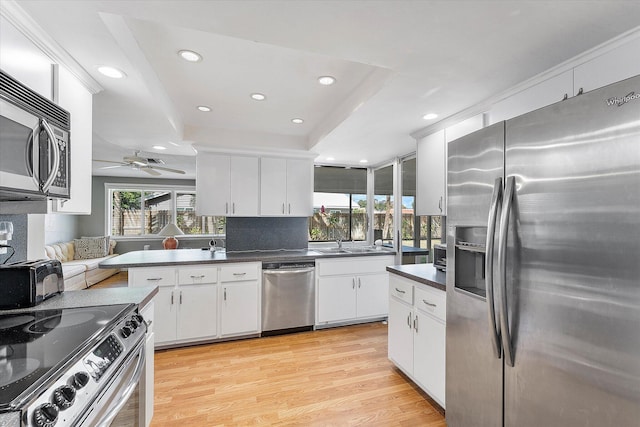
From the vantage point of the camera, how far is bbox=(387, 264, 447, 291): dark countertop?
6.57ft

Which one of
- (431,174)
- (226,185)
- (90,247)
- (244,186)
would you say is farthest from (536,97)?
(90,247)

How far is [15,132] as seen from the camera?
110 centimetres

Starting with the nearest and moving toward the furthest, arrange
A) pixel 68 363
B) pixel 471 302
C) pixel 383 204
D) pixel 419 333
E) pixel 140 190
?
pixel 68 363
pixel 471 302
pixel 419 333
pixel 383 204
pixel 140 190

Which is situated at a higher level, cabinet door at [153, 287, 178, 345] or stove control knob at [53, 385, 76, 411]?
stove control knob at [53, 385, 76, 411]

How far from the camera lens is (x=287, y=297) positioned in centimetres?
341

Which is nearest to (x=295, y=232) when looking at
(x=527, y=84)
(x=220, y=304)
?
(x=220, y=304)

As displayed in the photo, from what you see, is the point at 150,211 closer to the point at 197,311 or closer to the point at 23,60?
the point at 197,311

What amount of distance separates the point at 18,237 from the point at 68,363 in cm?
130

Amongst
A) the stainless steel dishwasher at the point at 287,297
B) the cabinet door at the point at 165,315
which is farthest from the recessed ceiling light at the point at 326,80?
the cabinet door at the point at 165,315

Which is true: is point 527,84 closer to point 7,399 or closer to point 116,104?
point 7,399

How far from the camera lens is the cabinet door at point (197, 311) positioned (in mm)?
3020

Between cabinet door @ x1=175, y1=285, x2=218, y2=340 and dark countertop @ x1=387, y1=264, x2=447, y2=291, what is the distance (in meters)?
1.94

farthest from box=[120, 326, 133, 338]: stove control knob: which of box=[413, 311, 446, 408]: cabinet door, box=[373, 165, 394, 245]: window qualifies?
box=[373, 165, 394, 245]: window

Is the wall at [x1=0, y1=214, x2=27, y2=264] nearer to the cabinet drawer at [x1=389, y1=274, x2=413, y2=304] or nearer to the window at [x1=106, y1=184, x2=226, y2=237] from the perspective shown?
the cabinet drawer at [x1=389, y1=274, x2=413, y2=304]
